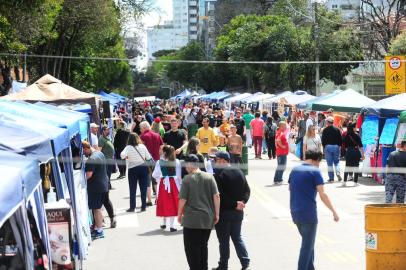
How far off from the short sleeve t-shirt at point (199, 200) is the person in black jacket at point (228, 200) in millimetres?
478

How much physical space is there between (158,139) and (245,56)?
50.7 meters

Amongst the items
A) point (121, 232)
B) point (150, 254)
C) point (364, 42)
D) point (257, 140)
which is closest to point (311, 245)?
point (150, 254)

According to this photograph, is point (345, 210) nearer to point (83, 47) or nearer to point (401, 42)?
point (401, 42)

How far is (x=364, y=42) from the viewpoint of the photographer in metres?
63.1

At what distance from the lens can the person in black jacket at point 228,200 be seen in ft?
34.3

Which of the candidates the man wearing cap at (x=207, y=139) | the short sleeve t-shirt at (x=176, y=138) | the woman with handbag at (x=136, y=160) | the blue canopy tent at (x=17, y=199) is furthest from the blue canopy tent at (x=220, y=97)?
the blue canopy tent at (x=17, y=199)

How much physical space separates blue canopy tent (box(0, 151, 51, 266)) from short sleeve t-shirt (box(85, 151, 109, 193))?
518 cm

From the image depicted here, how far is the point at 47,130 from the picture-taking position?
9.40 meters

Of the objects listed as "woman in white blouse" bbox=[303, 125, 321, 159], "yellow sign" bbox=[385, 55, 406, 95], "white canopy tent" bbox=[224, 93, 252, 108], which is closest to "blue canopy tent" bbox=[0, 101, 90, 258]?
"woman in white blouse" bbox=[303, 125, 321, 159]

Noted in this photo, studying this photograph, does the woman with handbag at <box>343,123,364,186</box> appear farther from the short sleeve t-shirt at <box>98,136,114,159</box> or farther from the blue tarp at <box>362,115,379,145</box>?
the short sleeve t-shirt at <box>98,136,114,159</box>

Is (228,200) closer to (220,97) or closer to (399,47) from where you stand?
(399,47)

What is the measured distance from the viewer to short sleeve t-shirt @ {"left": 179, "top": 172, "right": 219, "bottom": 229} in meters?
9.84

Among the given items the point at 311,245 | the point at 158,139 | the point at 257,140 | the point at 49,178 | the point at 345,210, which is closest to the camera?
the point at 311,245

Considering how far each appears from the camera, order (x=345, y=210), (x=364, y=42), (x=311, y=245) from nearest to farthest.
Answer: (x=311, y=245)
(x=345, y=210)
(x=364, y=42)
